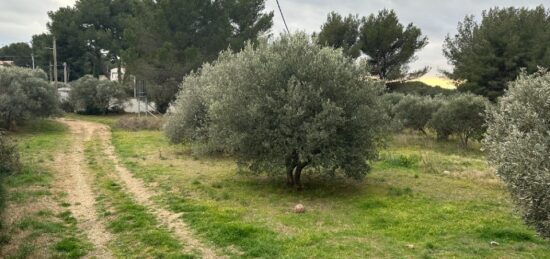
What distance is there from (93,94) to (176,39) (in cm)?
1170

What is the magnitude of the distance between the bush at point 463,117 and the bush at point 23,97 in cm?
2510

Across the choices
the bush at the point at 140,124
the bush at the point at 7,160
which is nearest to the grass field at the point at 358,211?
the bush at the point at 7,160

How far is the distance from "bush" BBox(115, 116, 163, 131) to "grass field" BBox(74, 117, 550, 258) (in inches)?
660

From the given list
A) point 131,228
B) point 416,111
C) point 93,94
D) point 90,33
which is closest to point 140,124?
point 93,94

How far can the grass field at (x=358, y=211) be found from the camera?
9.34 m

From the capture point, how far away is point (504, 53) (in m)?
44.3

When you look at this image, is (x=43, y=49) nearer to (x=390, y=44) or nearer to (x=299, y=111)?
(x=390, y=44)

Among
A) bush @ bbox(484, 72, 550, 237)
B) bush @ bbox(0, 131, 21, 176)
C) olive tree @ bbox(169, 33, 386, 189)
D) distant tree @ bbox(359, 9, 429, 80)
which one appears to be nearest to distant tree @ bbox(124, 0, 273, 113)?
distant tree @ bbox(359, 9, 429, 80)

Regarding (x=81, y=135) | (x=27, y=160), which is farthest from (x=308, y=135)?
(x=81, y=135)

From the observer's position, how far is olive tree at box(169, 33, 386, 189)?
13391 mm

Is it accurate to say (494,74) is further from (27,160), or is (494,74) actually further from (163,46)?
(27,160)

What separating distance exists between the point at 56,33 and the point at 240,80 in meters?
62.2

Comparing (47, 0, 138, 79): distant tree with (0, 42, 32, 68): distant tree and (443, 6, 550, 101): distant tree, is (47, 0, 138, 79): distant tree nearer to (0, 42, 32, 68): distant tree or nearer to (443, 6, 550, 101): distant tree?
(0, 42, 32, 68): distant tree

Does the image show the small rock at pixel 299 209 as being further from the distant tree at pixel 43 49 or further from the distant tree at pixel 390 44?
the distant tree at pixel 43 49
